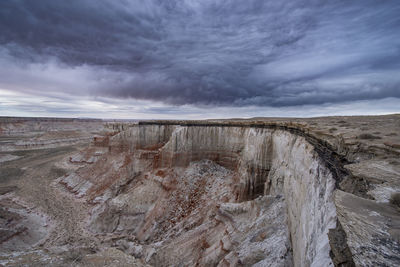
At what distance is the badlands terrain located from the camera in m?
3.23

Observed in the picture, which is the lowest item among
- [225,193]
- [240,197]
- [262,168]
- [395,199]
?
[225,193]

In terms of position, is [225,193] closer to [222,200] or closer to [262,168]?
[222,200]

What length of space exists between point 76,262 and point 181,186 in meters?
10.1

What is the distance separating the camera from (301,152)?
8.17 metres

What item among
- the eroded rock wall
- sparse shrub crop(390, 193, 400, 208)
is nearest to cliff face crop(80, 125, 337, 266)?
the eroded rock wall

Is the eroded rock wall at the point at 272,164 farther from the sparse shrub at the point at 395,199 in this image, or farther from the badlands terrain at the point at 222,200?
the sparse shrub at the point at 395,199

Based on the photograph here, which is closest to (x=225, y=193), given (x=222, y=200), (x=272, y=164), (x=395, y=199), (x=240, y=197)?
(x=222, y=200)

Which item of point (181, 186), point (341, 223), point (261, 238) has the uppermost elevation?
point (341, 223)

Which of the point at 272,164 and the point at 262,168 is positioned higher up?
the point at 272,164

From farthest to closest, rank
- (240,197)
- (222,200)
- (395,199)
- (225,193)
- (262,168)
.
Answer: (225,193), (222,200), (240,197), (262,168), (395,199)

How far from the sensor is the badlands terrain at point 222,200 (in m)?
3.23

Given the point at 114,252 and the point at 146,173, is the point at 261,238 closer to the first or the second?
the point at 114,252

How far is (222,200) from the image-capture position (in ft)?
52.6

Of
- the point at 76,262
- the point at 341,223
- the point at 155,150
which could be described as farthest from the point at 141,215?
the point at 341,223
